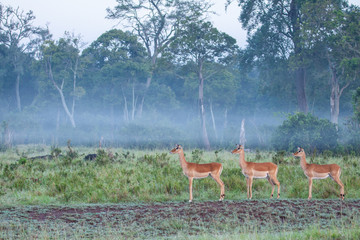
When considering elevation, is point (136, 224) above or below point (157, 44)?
below

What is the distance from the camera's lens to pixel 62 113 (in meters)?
59.9

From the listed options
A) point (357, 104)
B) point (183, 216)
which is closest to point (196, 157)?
point (183, 216)

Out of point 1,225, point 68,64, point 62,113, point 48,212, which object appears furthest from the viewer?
point 62,113

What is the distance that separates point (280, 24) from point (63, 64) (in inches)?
979

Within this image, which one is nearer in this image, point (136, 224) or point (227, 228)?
point (227, 228)

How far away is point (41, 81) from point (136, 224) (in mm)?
48149

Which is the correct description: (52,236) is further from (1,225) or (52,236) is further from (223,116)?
(223,116)

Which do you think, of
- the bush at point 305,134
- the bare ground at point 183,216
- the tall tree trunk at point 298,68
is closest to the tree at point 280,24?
the tall tree trunk at point 298,68

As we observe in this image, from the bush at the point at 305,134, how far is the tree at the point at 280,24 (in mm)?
10184

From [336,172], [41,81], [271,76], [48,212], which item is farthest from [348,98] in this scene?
[48,212]

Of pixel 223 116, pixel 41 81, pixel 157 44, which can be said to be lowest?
pixel 223 116

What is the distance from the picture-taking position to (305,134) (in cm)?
2567

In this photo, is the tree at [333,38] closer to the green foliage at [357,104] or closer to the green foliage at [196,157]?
the green foliage at [357,104]

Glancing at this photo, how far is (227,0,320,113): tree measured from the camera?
37062 millimetres
